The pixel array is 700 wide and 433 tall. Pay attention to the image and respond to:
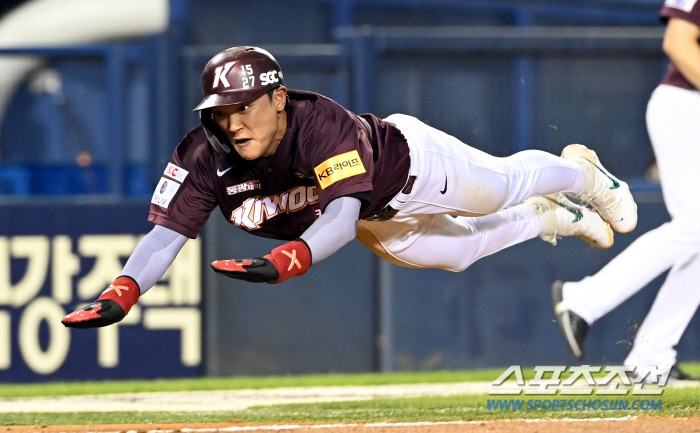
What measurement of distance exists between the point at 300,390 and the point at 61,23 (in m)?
6.48

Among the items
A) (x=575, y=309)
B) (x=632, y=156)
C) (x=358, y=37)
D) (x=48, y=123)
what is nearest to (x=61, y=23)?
(x=48, y=123)

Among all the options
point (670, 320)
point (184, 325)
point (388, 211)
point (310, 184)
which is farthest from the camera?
point (184, 325)

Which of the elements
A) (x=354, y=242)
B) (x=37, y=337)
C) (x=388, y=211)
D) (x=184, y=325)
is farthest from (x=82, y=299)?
(x=388, y=211)

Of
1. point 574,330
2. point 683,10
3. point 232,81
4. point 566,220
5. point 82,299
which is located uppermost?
point 683,10

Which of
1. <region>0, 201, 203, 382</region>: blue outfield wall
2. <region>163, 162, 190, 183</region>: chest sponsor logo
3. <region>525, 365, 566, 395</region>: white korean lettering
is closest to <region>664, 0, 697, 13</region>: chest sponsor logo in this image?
<region>525, 365, 566, 395</region>: white korean lettering

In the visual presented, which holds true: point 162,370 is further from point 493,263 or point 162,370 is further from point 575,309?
point 575,309

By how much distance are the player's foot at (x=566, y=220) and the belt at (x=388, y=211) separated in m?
1.16

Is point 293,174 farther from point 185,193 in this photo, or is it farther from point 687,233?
point 687,233

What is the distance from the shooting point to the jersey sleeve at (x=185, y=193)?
4.41m

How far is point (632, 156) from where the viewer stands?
7824 mm

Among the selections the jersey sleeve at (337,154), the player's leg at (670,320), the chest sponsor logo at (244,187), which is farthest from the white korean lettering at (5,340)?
the player's leg at (670,320)

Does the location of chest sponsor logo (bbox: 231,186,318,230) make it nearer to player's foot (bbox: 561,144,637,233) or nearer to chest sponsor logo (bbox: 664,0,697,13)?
player's foot (bbox: 561,144,637,233)

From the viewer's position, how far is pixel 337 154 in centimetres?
407

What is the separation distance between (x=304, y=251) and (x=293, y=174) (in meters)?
0.62
